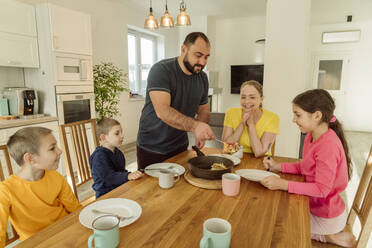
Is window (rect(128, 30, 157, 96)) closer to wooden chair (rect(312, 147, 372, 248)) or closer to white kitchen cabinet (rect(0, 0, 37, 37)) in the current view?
white kitchen cabinet (rect(0, 0, 37, 37))

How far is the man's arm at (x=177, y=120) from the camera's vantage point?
142 cm

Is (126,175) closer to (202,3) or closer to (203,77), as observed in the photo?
(203,77)

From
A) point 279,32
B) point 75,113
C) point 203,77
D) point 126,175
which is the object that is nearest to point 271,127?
point 203,77

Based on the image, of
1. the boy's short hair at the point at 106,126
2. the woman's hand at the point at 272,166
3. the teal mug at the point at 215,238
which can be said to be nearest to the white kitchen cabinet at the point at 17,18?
the boy's short hair at the point at 106,126

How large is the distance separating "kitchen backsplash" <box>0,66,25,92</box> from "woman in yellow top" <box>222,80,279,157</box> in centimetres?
287

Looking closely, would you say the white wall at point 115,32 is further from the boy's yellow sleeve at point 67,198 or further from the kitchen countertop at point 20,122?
the boy's yellow sleeve at point 67,198

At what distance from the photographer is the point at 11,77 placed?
10.3ft

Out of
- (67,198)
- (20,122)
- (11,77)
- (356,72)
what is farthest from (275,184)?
(356,72)

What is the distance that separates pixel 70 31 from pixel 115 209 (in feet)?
9.99

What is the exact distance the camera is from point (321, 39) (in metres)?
6.82

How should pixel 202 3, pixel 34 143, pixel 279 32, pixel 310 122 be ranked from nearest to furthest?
pixel 34 143 → pixel 310 122 → pixel 279 32 → pixel 202 3

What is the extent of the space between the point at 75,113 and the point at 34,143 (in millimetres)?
2423

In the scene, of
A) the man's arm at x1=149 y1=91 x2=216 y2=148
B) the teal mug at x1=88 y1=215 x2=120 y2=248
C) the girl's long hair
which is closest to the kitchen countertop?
the man's arm at x1=149 y1=91 x2=216 y2=148

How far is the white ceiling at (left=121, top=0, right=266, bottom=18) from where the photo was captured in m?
4.93
